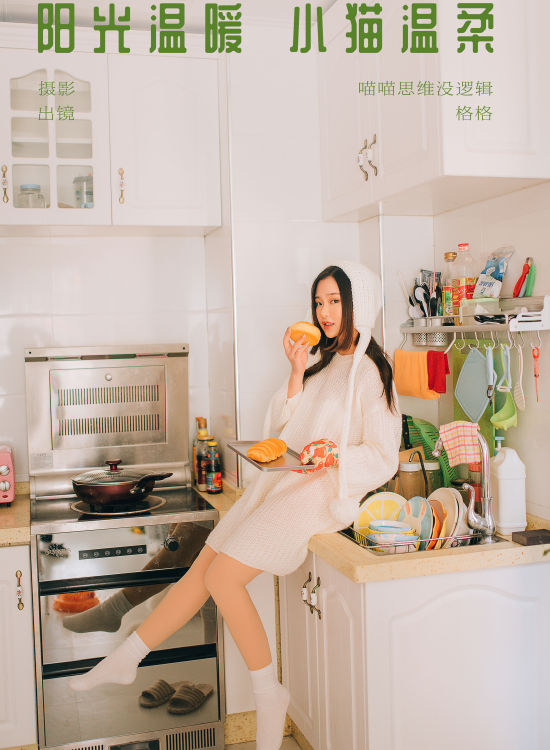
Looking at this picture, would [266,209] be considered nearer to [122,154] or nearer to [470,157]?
[122,154]

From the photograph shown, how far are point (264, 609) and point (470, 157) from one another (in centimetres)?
148

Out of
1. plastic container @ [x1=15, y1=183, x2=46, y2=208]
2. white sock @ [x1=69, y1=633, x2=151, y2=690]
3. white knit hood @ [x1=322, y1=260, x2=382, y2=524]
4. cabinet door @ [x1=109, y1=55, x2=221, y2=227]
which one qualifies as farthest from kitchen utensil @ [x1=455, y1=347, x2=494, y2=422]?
plastic container @ [x1=15, y1=183, x2=46, y2=208]

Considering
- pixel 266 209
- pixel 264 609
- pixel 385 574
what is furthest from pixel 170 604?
pixel 266 209

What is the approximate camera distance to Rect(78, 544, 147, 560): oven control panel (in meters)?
2.34

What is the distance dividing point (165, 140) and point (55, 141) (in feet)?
1.18

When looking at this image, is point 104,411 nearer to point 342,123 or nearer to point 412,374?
point 412,374

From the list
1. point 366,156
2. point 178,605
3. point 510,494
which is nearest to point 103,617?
point 178,605

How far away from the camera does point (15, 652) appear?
2289 mm

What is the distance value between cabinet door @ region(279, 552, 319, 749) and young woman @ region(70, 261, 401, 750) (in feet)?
0.43

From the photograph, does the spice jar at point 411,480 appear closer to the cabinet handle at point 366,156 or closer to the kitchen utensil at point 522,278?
the kitchen utensil at point 522,278

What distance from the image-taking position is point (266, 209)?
2.59 meters

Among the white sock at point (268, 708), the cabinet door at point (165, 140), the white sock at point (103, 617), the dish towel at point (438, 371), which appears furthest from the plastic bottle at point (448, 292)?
the white sock at point (103, 617)

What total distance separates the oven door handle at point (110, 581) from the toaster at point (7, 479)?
0.40 metres

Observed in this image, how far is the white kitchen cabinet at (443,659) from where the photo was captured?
1788 millimetres
